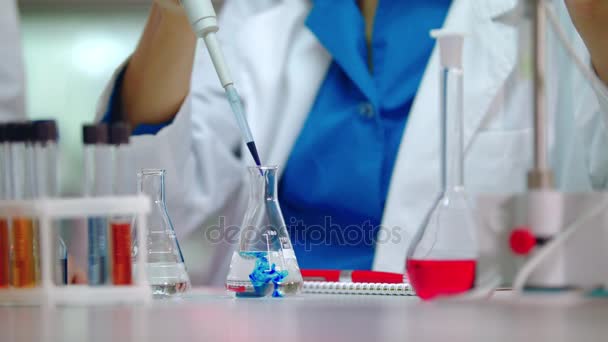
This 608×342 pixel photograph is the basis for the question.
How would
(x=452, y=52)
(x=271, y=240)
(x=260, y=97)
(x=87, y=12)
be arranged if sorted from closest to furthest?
(x=452, y=52)
(x=271, y=240)
(x=260, y=97)
(x=87, y=12)

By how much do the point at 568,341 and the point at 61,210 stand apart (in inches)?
15.6

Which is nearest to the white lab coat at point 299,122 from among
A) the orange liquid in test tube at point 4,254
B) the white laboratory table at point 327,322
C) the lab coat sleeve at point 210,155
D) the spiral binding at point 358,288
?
the lab coat sleeve at point 210,155

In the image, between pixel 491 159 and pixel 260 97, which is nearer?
pixel 491 159

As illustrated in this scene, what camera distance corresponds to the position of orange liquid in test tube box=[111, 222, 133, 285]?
608 millimetres

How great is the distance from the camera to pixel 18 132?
64 cm

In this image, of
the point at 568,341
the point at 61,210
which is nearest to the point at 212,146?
the point at 61,210

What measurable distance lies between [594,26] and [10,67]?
1.04 m

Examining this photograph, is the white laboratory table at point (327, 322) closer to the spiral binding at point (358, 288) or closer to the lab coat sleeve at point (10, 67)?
the spiral binding at point (358, 288)

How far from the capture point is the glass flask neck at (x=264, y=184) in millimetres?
779

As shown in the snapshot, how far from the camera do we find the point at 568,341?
0.39 metres

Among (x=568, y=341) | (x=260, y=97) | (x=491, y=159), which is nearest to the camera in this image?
(x=568, y=341)

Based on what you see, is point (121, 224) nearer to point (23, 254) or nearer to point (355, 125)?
point (23, 254)

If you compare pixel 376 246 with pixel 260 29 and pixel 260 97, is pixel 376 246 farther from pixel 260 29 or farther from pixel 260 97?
pixel 260 29

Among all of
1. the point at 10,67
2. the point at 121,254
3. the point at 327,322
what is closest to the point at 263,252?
the point at 121,254
